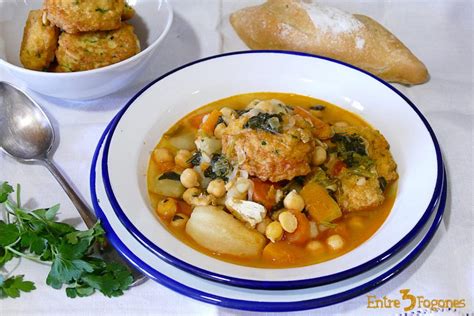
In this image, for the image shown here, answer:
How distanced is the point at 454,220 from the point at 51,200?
6.80ft

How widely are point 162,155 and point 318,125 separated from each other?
2.81 feet

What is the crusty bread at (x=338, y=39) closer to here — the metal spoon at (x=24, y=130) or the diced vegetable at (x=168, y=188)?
the diced vegetable at (x=168, y=188)

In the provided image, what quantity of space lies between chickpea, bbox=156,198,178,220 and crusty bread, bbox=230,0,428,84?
1624mm

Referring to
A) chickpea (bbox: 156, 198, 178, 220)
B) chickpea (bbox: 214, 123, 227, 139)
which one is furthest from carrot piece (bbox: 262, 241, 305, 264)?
chickpea (bbox: 214, 123, 227, 139)

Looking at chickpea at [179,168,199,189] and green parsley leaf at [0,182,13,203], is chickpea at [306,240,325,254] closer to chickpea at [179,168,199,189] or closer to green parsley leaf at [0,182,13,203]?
chickpea at [179,168,199,189]

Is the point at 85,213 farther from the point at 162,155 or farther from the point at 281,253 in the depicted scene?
the point at 281,253

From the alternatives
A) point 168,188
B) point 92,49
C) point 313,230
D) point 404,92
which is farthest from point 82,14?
point 404,92

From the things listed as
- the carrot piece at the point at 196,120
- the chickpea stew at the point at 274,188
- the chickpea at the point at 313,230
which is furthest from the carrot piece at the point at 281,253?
the carrot piece at the point at 196,120

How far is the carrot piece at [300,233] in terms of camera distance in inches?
99.5

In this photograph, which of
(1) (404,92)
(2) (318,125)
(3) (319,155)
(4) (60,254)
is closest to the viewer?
(4) (60,254)

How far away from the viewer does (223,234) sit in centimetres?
244

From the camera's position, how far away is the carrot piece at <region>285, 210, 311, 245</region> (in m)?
2.53

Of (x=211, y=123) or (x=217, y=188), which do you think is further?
(x=211, y=123)

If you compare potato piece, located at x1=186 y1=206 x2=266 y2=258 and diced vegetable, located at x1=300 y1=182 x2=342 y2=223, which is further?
diced vegetable, located at x1=300 y1=182 x2=342 y2=223
